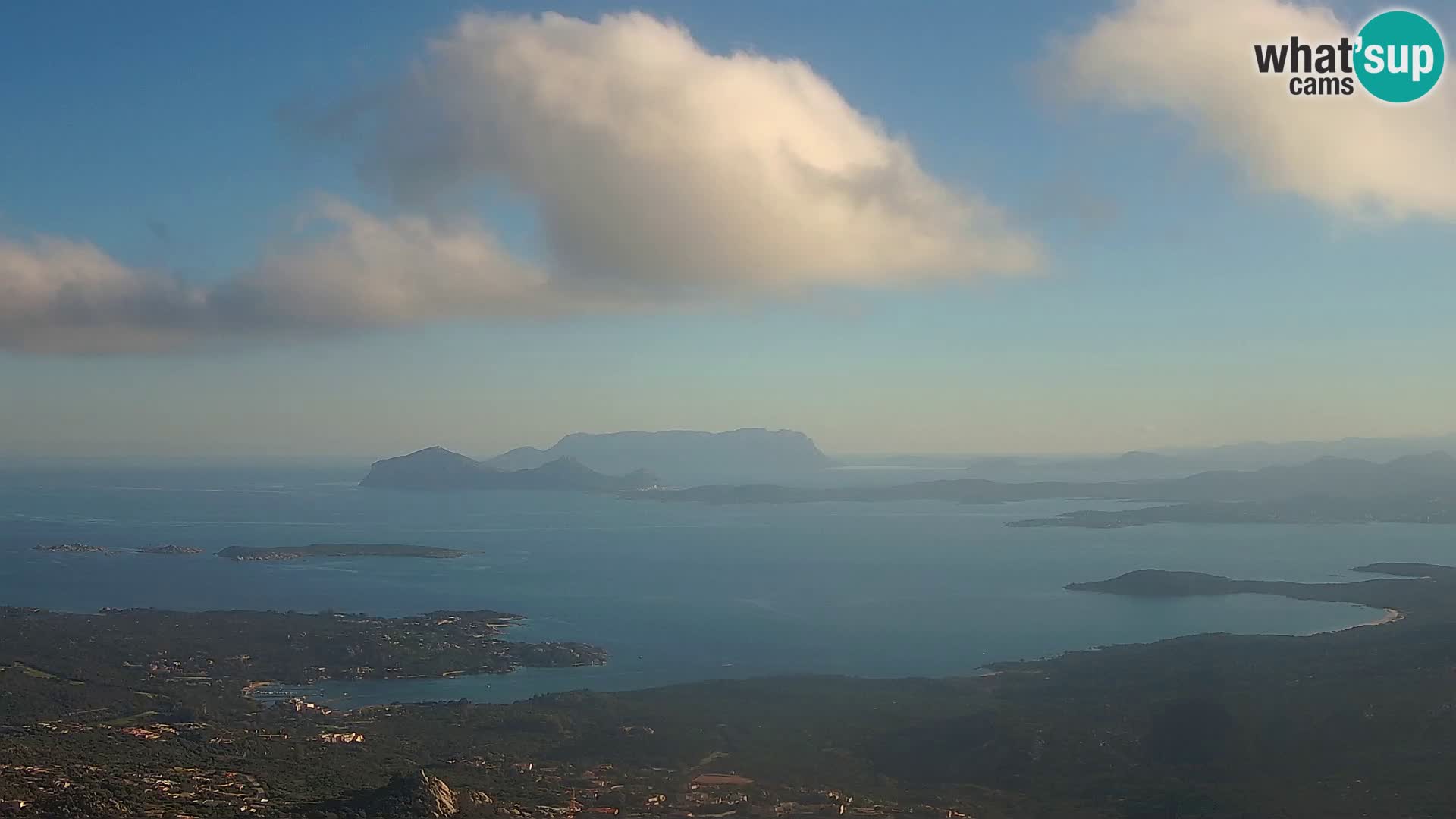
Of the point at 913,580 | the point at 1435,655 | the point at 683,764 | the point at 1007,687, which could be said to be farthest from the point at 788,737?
the point at 913,580

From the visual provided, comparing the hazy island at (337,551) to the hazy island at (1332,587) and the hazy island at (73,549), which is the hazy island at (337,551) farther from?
the hazy island at (1332,587)

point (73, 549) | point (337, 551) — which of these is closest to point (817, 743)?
point (337, 551)

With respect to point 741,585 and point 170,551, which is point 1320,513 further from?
point 170,551

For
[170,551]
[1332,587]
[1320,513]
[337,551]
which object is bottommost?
[1332,587]

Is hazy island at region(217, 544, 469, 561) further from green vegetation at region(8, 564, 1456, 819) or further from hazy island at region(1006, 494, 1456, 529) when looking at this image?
hazy island at region(1006, 494, 1456, 529)

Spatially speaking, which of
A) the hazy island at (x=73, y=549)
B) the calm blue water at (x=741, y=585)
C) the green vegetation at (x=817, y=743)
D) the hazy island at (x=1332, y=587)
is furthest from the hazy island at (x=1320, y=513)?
the hazy island at (x=73, y=549)
